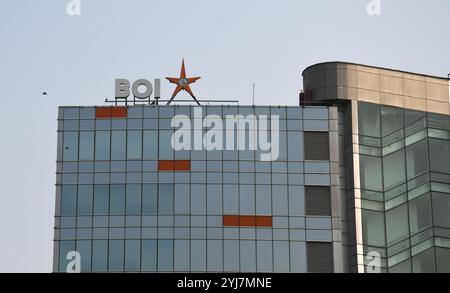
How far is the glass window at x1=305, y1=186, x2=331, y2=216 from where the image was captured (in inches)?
3452

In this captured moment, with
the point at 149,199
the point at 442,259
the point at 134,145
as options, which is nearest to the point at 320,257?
the point at 442,259

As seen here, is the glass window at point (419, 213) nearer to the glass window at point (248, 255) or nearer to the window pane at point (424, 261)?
the window pane at point (424, 261)

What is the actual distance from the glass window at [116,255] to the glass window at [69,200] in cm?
530

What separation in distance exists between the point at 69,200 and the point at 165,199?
9782 mm

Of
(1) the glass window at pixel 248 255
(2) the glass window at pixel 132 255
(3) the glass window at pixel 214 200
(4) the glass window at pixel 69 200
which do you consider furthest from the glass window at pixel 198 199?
(4) the glass window at pixel 69 200

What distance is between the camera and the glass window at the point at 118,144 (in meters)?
89.1

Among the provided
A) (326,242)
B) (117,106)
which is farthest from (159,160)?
(326,242)

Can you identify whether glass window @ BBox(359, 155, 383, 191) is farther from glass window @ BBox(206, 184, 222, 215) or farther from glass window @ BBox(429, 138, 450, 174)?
glass window @ BBox(206, 184, 222, 215)

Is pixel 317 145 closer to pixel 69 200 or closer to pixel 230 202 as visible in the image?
pixel 230 202

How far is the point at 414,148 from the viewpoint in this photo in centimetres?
8956

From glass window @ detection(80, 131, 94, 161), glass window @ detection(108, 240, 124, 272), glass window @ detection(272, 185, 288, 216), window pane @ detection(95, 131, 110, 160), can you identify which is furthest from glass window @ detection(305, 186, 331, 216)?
glass window @ detection(80, 131, 94, 161)

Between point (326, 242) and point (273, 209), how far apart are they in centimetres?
621
